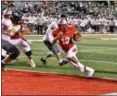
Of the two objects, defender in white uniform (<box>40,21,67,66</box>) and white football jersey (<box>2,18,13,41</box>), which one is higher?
white football jersey (<box>2,18,13,41</box>)

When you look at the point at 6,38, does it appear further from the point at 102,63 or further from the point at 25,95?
the point at 102,63

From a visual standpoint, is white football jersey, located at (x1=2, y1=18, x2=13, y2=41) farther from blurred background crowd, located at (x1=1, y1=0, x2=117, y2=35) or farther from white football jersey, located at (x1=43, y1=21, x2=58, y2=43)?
blurred background crowd, located at (x1=1, y1=0, x2=117, y2=35)

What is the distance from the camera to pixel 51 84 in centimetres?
892

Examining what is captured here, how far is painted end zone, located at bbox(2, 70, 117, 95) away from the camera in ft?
26.4

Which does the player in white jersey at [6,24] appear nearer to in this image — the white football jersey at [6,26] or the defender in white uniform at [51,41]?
the white football jersey at [6,26]

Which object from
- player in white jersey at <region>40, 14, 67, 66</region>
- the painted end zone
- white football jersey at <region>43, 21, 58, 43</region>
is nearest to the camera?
the painted end zone

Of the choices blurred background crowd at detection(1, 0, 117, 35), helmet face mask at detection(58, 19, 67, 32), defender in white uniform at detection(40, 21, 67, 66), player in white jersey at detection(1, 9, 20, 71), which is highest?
player in white jersey at detection(1, 9, 20, 71)

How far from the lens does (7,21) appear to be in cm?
640

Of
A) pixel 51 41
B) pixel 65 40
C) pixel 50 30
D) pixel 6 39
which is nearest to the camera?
pixel 6 39

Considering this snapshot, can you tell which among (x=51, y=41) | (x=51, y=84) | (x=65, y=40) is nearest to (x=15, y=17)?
(x=51, y=84)

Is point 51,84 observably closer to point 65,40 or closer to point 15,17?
point 65,40

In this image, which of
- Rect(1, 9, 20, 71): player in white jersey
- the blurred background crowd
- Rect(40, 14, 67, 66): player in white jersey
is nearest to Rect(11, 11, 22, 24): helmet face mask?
Rect(1, 9, 20, 71): player in white jersey

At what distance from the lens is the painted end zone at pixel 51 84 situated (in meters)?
8.05

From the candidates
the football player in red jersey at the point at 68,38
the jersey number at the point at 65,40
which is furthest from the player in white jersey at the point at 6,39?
the jersey number at the point at 65,40
